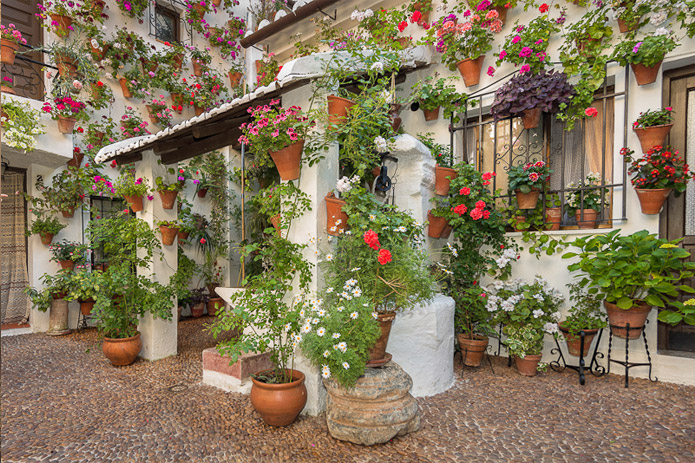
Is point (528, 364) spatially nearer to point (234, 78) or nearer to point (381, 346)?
point (381, 346)

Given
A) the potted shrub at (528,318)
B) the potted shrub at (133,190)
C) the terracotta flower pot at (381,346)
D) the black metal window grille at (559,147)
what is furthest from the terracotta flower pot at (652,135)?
the potted shrub at (133,190)

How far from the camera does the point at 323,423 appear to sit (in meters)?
3.01

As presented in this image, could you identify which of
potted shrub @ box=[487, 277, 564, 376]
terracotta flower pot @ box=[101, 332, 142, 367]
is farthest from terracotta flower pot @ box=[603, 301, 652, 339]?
terracotta flower pot @ box=[101, 332, 142, 367]

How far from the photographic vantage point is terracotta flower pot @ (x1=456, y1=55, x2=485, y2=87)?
15.6ft

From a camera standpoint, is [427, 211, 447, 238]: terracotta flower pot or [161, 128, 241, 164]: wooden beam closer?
[161, 128, 241, 164]: wooden beam

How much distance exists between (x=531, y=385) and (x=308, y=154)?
3.09 m

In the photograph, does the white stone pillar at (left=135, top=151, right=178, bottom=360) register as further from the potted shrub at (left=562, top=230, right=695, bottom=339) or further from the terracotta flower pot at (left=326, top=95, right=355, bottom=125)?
the potted shrub at (left=562, top=230, right=695, bottom=339)

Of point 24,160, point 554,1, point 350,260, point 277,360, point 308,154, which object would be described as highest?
point 554,1

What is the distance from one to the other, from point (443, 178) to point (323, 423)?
2752mm

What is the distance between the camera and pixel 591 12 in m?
4.02

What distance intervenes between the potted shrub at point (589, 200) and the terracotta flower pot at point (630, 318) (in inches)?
37.6

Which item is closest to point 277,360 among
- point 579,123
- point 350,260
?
point 350,260

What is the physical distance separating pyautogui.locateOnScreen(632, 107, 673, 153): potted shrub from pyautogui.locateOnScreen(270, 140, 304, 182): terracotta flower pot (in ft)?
10.9

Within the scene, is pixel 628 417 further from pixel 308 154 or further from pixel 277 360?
pixel 308 154
